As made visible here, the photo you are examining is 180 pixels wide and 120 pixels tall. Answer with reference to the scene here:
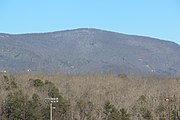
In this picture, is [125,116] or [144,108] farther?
[144,108]

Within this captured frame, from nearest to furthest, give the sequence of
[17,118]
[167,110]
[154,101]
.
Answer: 1. [17,118]
2. [167,110]
3. [154,101]

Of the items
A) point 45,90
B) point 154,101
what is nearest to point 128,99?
point 154,101

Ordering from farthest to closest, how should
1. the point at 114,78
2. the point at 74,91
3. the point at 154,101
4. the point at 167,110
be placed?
the point at 114,78 < the point at 74,91 < the point at 154,101 < the point at 167,110

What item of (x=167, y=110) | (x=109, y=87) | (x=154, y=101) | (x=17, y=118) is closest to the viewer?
(x=17, y=118)

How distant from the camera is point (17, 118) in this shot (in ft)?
236

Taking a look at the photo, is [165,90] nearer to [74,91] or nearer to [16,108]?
[74,91]

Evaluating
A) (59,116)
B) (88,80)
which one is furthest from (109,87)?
(59,116)

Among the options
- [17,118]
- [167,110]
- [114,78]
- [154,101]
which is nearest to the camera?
[17,118]

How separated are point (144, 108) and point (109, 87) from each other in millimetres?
23927

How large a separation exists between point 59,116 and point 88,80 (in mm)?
36520

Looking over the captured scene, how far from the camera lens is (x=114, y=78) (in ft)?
396

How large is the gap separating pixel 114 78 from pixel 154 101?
3121 centimetres

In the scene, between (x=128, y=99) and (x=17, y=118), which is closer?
(x=17, y=118)

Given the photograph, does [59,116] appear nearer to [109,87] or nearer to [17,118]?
[17,118]
